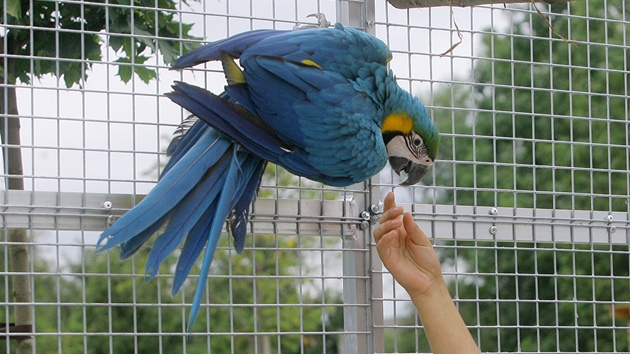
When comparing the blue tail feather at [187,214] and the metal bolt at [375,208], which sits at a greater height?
the metal bolt at [375,208]

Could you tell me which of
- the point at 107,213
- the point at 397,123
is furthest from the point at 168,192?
the point at 397,123

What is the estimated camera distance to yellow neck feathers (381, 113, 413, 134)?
1.57 m

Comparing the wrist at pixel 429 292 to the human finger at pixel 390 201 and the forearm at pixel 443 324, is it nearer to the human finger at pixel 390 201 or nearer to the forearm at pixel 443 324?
the forearm at pixel 443 324

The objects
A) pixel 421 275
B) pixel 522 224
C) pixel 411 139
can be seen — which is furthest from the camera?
pixel 522 224

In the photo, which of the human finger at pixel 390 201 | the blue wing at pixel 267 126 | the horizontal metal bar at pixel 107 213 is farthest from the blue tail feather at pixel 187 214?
the human finger at pixel 390 201

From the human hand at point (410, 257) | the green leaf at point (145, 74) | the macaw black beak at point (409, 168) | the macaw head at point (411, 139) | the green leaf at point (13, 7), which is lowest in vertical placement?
the human hand at point (410, 257)

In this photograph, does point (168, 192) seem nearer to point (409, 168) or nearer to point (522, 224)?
point (409, 168)

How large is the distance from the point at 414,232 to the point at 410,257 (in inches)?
2.3

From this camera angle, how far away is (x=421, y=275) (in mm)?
1517

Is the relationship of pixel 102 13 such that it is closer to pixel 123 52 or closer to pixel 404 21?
pixel 123 52

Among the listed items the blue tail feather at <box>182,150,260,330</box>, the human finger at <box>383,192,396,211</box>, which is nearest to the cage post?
the human finger at <box>383,192,396,211</box>

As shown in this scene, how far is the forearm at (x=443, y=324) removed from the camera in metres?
1.43

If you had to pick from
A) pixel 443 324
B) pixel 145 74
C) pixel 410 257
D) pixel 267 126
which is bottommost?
pixel 443 324

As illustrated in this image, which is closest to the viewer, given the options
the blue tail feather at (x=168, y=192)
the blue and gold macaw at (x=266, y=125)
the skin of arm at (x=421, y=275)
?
the blue tail feather at (x=168, y=192)
